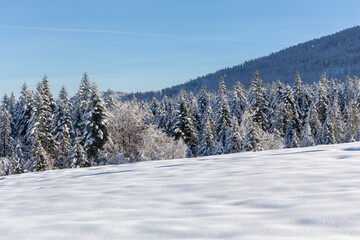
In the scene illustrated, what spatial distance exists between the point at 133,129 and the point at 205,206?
26.4m

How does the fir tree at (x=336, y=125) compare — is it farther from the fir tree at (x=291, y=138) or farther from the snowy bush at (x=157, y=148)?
the snowy bush at (x=157, y=148)

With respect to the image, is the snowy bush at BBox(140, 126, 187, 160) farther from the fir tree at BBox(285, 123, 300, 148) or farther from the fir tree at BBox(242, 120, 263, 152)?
the fir tree at BBox(285, 123, 300, 148)

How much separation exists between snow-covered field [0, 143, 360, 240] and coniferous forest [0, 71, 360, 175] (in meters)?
22.6

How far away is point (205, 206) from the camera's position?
370 centimetres

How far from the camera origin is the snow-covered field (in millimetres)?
2816

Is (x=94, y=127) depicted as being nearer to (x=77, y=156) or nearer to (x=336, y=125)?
(x=77, y=156)

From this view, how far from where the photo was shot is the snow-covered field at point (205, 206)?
282 centimetres

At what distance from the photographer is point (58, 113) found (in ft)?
126

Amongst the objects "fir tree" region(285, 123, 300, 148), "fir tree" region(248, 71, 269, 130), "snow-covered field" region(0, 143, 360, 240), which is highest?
"fir tree" region(248, 71, 269, 130)

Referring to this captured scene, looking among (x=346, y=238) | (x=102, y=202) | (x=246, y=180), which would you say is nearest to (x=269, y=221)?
(x=346, y=238)

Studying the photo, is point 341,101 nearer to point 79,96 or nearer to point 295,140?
point 295,140

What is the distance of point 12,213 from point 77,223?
161 centimetres

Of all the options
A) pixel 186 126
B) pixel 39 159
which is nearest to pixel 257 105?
pixel 186 126

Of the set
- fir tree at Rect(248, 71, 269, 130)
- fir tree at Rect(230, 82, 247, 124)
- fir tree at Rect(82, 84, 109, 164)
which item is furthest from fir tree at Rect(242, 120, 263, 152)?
fir tree at Rect(230, 82, 247, 124)
